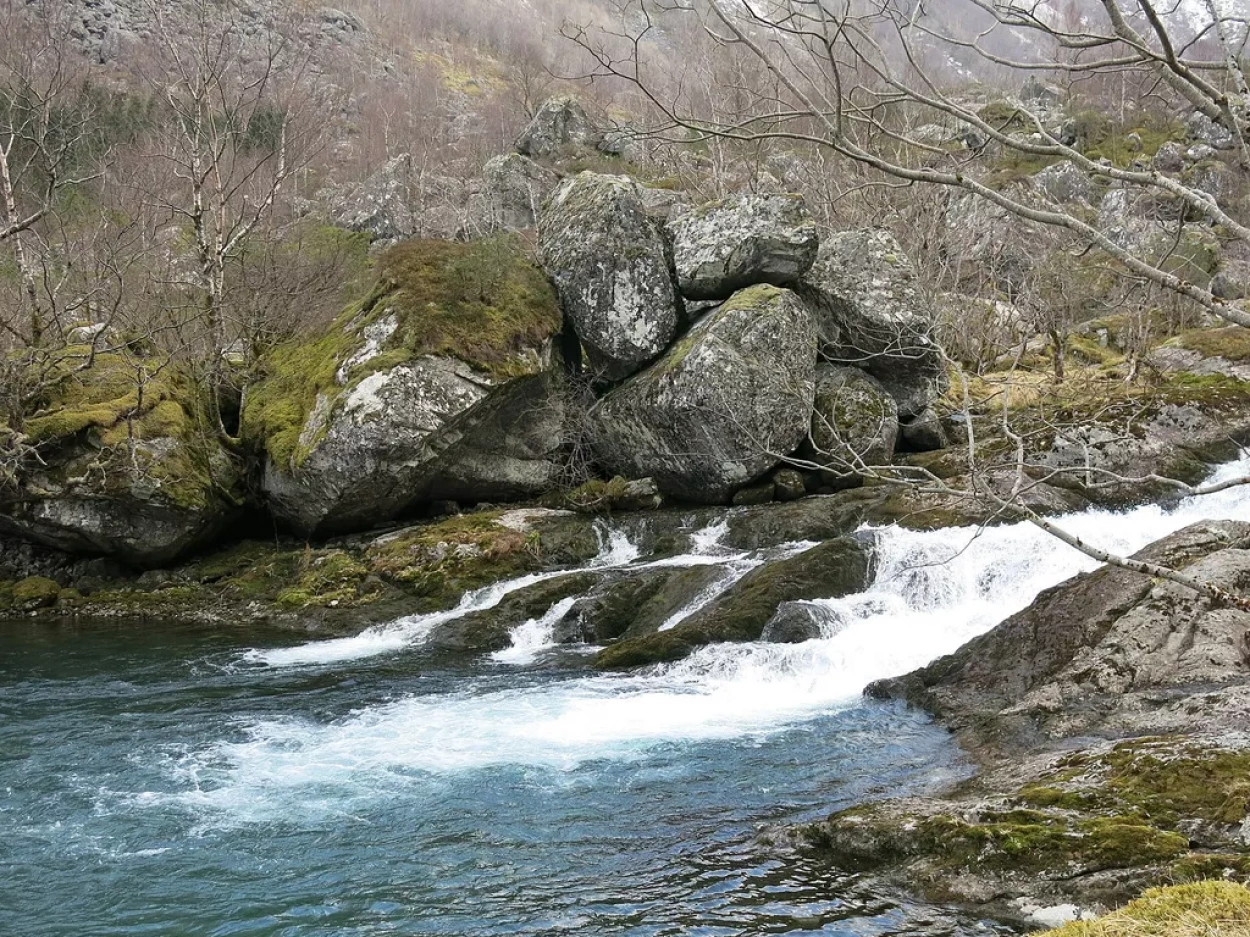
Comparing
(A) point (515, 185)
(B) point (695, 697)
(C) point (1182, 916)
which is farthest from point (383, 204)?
(C) point (1182, 916)

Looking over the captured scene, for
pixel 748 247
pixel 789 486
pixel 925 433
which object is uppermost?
pixel 748 247

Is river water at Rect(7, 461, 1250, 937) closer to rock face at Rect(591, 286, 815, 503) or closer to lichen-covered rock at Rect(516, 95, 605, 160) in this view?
rock face at Rect(591, 286, 815, 503)

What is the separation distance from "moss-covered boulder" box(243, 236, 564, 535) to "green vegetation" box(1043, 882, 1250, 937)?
15.4 meters

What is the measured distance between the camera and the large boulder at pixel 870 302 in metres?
20.1

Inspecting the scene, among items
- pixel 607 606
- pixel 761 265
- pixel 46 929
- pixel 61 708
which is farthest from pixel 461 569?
pixel 46 929

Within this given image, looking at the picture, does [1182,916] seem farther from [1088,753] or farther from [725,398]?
[725,398]

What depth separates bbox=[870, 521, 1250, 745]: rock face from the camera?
878 centimetres

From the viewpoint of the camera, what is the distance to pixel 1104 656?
31.3ft

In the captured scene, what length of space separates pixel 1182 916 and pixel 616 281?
17.3 metres

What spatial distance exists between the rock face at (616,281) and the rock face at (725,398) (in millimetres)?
801

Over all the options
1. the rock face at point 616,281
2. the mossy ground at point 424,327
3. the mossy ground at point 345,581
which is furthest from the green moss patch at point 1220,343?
the mossy ground at point 345,581

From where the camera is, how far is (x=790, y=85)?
3.11 meters

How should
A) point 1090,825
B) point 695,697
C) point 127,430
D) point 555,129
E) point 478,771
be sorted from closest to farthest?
point 1090,825, point 478,771, point 695,697, point 127,430, point 555,129

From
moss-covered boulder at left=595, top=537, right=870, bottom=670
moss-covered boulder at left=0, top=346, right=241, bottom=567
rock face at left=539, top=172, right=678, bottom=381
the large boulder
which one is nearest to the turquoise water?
moss-covered boulder at left=595, top=537, right=870, bottom=670
